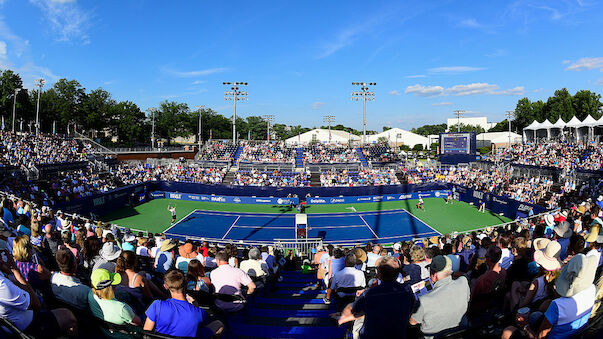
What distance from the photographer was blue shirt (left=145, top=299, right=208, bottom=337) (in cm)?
362

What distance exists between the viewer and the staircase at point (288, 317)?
550 centimetres

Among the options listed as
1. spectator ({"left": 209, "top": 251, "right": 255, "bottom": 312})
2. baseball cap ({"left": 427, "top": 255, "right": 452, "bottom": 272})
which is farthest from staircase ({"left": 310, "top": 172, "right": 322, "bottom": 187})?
baseball cap ({"left": 427, "top": 255, "right": 452, "bottom": 272})

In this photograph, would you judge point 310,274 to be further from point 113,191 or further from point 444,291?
point 113,191

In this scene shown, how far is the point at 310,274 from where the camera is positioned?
1199cm

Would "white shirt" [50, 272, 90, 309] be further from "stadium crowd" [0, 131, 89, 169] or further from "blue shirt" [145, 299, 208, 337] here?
"stadium crowd" [0, 131, 89, 169]

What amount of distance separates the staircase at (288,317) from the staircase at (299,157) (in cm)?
3575

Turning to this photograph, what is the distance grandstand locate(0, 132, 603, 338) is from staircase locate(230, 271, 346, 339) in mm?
43

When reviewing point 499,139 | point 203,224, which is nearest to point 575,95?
point 499,139

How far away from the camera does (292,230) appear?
990 inches

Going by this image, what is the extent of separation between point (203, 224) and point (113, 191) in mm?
9986

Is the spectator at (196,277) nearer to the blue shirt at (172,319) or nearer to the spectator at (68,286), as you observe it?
the spectator at (68,286)

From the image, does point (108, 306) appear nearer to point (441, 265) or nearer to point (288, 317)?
point (288, 317)

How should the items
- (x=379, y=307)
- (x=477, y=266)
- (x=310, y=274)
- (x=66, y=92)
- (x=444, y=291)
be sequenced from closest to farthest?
1. (x=379, y=307)
2. (x=444, y=291)
3. (x=477, y=266)
4. (x=310, y=274)
5. (x=66, y=92)

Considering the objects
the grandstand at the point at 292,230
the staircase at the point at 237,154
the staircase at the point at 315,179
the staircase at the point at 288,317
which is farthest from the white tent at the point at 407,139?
the staircase at the point at 288,317
